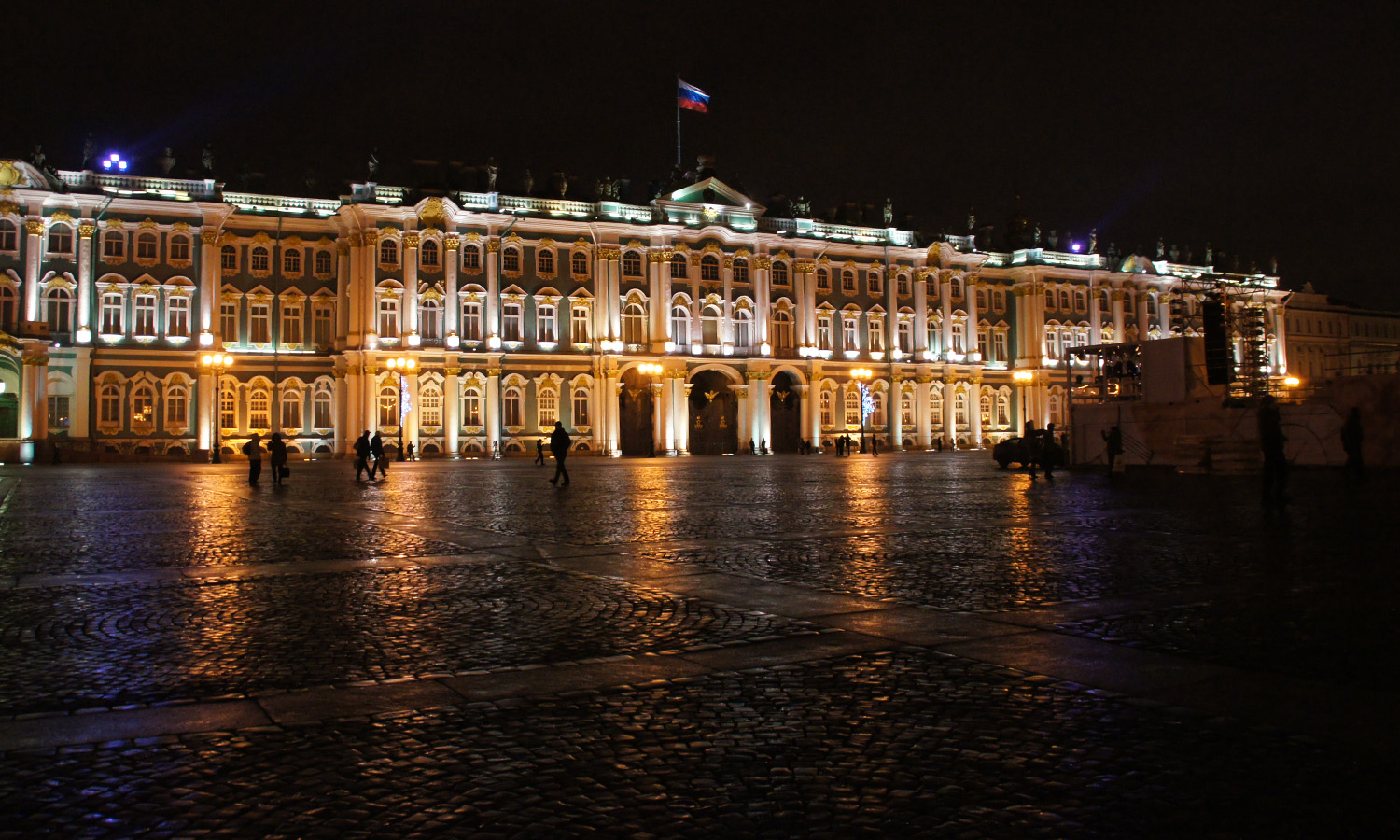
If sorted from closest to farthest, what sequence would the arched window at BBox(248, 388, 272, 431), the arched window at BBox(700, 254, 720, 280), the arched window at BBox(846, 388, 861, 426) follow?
the arched window at BBox(248, 388, 272, 431) < the arched window at BBox(700, 254, 720, 280) < the arched window at BBox(846, 388, 861, 426)

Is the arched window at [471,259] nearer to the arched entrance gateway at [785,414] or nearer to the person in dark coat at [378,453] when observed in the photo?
the arched entrance gateway at [785,414]

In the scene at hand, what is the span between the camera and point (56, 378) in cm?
4881

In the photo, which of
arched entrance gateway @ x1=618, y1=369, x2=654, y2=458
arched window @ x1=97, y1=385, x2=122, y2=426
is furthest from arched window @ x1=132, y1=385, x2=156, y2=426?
arched entrance gateway @ x1=618, y1=369, x2=654, y2=458

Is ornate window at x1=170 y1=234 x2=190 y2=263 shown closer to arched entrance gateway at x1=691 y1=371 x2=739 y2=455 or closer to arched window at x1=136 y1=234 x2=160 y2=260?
arched window at x1=136 y1=234 x2=160 y2=260

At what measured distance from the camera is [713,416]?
61438 millimetres

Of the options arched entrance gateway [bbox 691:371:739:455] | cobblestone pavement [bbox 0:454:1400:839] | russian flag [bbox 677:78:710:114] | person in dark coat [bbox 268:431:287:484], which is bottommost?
cobblestone pavement [bbox 0:454:1400:839]

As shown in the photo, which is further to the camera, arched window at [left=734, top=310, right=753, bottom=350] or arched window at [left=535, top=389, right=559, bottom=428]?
arched window at [left=734, top=310, right=753, bottom=350]

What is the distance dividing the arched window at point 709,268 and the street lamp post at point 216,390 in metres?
25.2

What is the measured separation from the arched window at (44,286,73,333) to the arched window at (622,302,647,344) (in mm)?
26752

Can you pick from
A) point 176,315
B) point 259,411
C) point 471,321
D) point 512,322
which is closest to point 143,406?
point 176,315

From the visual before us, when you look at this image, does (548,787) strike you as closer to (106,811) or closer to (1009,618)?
(106,811)

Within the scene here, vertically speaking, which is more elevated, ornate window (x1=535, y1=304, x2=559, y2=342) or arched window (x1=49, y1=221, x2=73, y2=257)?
arched window (x1=49, y1=221, x2=73, y2=257)

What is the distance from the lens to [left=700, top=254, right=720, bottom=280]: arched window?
60.7m

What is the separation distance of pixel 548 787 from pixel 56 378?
53833 millimetres
